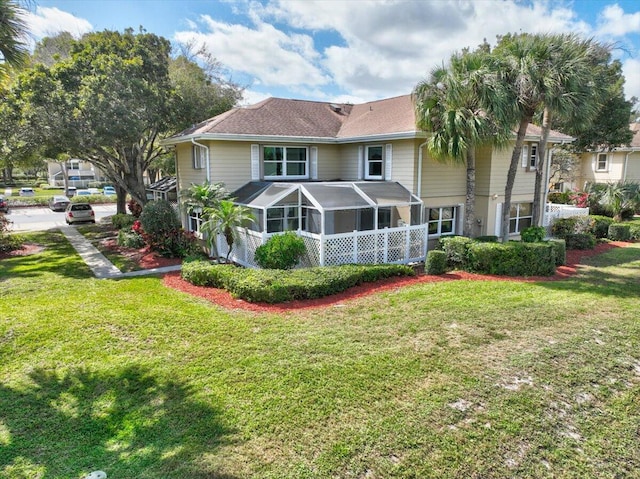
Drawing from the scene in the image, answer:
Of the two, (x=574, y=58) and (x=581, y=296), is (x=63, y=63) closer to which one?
(x=574, y=58)

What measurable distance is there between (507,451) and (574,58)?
13.7 meters

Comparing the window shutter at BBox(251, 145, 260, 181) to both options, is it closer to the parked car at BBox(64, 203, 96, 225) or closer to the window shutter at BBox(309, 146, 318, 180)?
the window shutter at BBox(309, 146, 318, 180)

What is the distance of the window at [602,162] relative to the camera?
33844 mm

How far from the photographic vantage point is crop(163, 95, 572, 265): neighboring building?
15.4 meters

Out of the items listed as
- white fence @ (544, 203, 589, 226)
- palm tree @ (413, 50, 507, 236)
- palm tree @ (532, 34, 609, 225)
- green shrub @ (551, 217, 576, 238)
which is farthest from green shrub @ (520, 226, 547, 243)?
white fence @ (544, 203, 589, 226)

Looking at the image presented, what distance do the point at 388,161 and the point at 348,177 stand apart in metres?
2.68

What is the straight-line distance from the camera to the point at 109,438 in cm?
552

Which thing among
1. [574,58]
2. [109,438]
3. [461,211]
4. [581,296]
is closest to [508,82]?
[574,58]

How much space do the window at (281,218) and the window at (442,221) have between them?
5894 millimetres

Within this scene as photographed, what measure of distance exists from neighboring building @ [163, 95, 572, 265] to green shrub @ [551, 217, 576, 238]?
1619mm

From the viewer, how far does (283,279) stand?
37.6 ft

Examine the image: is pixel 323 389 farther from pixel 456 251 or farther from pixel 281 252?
pixel 456 251

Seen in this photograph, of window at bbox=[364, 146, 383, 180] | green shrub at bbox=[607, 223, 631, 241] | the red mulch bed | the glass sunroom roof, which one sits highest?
window at bbox=[364, 146, 383, 180]

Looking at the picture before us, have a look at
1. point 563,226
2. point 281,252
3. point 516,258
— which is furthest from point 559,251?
point 281,252
